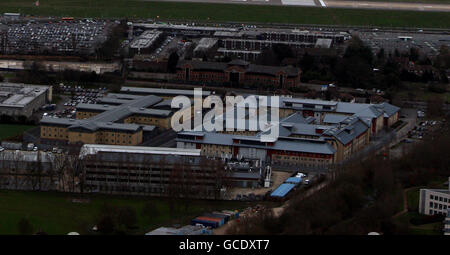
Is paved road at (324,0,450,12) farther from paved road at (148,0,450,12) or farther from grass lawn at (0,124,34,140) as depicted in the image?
grass lawn at (0,124,34,140)

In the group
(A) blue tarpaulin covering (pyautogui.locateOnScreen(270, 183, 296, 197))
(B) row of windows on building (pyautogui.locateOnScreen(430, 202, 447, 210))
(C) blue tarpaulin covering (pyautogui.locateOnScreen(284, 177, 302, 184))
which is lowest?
(C) blue tarpaulin covering (pyautogui.locateOnScreen(284, 177, 302, 184))

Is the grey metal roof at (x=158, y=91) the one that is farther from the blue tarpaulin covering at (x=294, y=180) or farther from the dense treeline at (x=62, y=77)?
the blue tarpaulin covering at (x=294, y=180)

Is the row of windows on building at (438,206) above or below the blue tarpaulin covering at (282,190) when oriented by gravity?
above

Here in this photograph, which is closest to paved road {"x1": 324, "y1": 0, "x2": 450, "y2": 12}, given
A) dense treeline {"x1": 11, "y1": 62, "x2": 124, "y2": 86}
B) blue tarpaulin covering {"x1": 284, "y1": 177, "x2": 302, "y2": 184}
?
dense treeline {"x1": 11, "y1": 62, "x2": 124, "y2": 86}

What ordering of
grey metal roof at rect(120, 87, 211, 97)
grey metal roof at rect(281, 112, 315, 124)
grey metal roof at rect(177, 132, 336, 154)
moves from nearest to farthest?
grey metal roof at rect(177, 132, 336, 154) → grey metal roof at rect(281, 112, 315, 124) → grey metal roof at rect(120, 87, 211, 97)

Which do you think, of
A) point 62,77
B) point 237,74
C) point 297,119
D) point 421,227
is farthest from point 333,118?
point 62,77

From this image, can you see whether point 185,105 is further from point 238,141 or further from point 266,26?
point 266,26

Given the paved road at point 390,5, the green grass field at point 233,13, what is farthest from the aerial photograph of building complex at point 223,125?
the paved road at point 390,5
